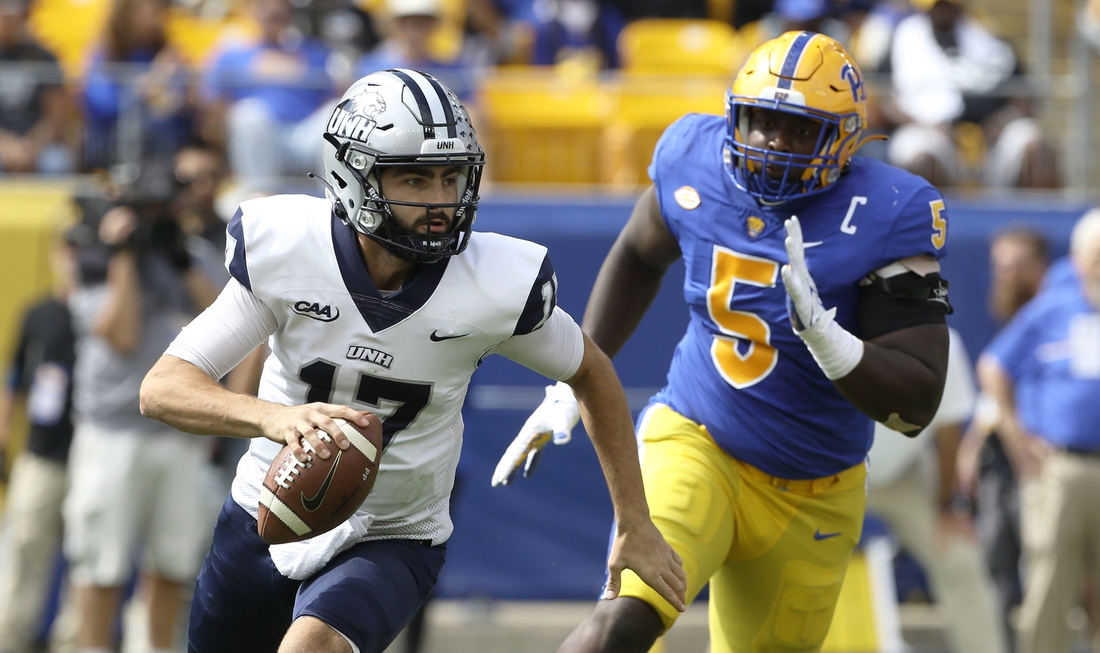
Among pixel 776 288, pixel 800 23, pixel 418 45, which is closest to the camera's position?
pixel 776 288

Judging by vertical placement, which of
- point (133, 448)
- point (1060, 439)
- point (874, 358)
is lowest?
point (1060, 439)

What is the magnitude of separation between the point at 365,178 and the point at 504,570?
4565mm

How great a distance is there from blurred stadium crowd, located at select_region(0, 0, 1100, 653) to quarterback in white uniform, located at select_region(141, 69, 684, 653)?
Answer: 119 inches

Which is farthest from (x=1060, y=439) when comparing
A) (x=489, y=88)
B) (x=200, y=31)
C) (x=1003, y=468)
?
(x=200, y=31)

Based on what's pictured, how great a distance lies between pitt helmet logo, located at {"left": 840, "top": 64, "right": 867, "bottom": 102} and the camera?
3520mm

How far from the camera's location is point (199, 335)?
2877 mm

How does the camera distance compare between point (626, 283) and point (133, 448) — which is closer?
point (626, 283)

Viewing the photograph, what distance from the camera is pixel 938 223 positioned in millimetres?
3383

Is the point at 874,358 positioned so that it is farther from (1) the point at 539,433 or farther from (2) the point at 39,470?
(2) the point at 39,470

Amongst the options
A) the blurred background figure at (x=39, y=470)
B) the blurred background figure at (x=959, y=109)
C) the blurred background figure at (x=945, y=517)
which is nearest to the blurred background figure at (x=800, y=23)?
the blurred background figure at (x=959, y=109)

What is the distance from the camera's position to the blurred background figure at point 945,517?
608cm

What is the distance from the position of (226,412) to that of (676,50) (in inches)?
282

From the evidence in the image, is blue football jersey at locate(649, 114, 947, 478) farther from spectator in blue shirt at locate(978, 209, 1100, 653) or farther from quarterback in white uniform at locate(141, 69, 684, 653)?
spectator in blue shirt at locate(978, 209, 1100, 653)

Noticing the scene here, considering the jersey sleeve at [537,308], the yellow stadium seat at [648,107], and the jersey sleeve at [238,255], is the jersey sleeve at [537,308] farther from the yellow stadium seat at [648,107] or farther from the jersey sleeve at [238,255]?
the yellow stadium seat at [648,107]
